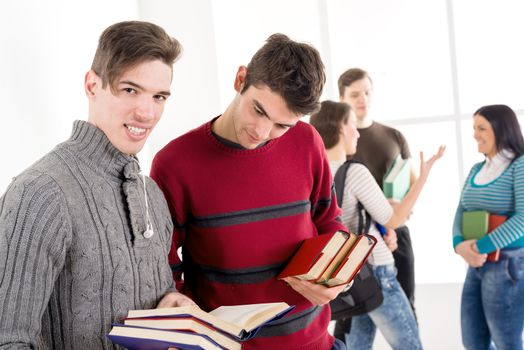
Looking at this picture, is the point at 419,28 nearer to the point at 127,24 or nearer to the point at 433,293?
the point at 433,293

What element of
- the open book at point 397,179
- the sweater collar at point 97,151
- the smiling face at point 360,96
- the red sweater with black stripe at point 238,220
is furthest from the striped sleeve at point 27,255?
the smiling face at point 360,96

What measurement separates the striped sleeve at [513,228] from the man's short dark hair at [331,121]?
2.77ft

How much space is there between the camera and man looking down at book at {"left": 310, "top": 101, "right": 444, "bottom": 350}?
2.37 meters

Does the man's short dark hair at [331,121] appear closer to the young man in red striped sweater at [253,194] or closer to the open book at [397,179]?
the open book at [397,179]

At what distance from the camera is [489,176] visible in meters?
2.87

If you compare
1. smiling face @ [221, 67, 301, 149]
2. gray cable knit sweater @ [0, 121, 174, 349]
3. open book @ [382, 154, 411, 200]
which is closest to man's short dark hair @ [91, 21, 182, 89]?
gray cable knit sweater @ [0, 121, 174, 349]

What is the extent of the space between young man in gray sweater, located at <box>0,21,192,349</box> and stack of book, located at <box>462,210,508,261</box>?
1987 millimetres

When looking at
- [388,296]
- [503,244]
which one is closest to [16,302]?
[388,296]

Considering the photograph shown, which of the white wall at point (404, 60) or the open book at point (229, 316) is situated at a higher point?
the white wall at point (404, 60)

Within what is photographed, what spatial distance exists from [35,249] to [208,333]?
31 cm

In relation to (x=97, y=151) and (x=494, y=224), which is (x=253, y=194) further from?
(x=494, y=224)

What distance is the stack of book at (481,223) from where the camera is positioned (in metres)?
2.76

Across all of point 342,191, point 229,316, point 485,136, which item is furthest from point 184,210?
point 485,136

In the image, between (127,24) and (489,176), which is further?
(489,176)
